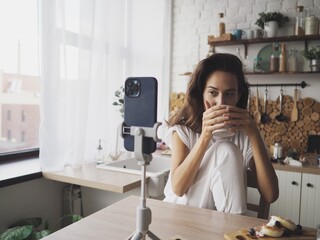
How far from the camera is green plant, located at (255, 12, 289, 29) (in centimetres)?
250

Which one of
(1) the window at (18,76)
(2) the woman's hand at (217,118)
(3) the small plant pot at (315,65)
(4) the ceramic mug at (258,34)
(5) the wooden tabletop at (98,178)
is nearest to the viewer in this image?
(2) the woman's hand at (217,118)

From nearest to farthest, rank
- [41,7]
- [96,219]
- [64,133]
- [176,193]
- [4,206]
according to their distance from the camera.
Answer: [96,219] → [176,193] → [4,206] → [41,7] → [64,133]

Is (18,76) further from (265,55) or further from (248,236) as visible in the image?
(265,55)

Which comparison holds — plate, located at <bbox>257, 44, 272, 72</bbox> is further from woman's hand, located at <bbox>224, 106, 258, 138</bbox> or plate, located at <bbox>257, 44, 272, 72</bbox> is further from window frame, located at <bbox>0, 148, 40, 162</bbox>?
window frame, located at <bbox>0, 148, 40, 162</bbox>

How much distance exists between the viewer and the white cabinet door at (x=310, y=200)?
2.02 meters

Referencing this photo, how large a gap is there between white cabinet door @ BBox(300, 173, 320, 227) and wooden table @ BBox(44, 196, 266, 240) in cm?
138

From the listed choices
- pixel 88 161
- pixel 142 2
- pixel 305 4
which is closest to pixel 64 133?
pixel 88 161

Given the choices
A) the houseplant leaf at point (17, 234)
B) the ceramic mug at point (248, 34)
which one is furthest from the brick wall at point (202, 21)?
the houseplant leaf at point (17, 234)

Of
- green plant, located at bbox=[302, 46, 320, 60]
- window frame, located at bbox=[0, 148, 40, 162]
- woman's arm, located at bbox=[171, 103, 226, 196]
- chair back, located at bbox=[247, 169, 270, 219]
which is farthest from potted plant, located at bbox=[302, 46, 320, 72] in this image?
window frame, located at bbox=[0, 148, 40, 162]

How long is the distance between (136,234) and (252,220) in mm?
429

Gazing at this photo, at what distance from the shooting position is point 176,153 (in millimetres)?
1196

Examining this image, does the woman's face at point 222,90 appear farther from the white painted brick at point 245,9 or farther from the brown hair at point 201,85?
the white painted brick at point 245,9

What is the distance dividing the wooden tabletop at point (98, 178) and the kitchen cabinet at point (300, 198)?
1101 millimetres

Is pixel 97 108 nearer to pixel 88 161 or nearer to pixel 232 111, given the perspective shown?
pixel 88 161
